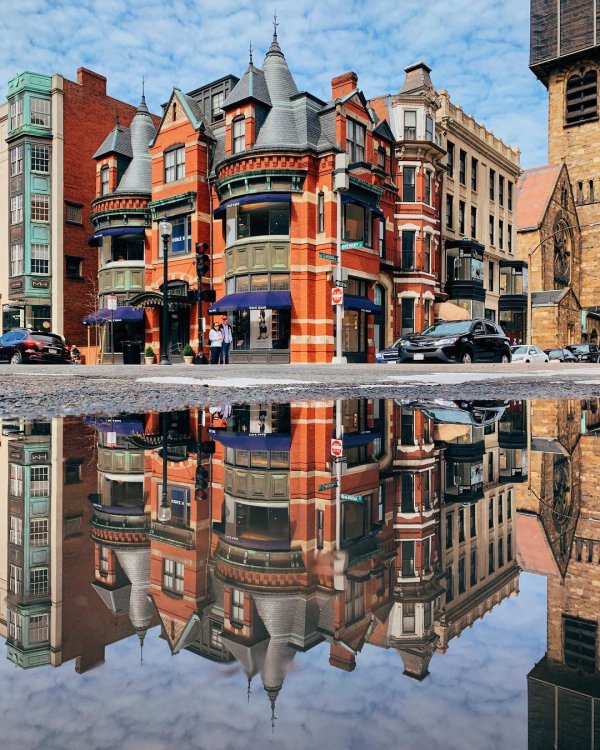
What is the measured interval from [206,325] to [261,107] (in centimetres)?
1128

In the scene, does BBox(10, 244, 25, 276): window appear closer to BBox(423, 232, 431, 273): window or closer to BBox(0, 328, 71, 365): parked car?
BBox(0, 328, 71, 365): parked car

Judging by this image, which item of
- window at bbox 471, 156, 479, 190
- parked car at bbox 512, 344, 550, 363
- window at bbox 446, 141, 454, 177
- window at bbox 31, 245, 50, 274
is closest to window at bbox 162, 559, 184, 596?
parked car at bbox 512, 344, 550, 363

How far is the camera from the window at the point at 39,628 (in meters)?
1.29

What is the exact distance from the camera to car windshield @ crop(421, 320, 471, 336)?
20.5m

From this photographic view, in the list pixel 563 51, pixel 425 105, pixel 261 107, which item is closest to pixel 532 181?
pixel 563 51

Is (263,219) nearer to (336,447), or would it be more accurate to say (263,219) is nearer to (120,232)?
(120,232)

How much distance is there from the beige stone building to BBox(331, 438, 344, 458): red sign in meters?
39.8

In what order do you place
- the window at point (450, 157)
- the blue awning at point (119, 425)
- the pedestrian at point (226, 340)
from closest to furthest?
the blue awning at point (119, 425) < the pedestrian at point (226, 340) < the window at point (450, 157)

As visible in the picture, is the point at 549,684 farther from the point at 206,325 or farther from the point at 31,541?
the point at 206,325

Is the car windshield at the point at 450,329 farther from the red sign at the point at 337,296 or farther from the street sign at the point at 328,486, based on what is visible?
the street sign at the point at 328,486

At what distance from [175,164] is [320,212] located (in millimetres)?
9783

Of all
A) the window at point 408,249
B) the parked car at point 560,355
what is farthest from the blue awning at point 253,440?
the parked car at point 560,355

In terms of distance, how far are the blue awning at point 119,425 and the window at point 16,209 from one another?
42785mm

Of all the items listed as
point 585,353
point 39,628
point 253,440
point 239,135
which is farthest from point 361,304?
point 39,628
